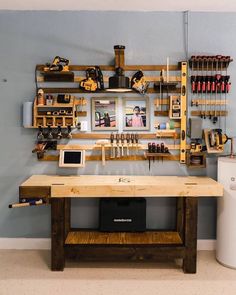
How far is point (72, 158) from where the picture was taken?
4.27 m

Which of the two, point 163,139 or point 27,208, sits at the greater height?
point 163,139

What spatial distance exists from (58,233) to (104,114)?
1.44m

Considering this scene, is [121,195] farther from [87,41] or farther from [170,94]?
[87,41]

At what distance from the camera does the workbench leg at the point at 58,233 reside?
3.81 meters

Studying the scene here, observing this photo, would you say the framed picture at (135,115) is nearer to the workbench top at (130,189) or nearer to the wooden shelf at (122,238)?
the workbench top at (130,189)

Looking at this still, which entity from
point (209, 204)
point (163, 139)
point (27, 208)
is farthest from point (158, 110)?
point (27, 208)

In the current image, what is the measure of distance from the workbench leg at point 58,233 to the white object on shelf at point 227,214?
5.44ft

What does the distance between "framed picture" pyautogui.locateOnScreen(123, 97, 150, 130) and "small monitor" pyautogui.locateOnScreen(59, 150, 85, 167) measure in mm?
604

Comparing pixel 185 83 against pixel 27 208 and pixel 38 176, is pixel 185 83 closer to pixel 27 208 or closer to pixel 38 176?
pixel 38 176

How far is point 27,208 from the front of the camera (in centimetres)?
448

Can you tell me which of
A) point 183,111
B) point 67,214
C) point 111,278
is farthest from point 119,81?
point 111,278

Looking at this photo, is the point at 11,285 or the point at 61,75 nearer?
the point at 11,285

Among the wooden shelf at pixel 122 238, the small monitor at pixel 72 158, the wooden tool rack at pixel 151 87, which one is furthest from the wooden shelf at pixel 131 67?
the wooden shelf at pixel 122 238

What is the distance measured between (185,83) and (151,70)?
0.41 meters
